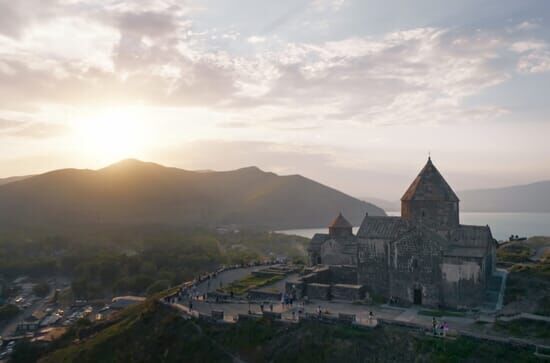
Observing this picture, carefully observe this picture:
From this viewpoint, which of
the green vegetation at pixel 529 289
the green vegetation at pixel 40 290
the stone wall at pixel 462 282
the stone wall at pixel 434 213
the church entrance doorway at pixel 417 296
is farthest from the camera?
the green vegetation at pixel 40 290

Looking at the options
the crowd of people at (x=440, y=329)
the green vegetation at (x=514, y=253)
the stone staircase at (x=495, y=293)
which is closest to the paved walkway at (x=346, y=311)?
the crowd of people at (x=440, y=329)

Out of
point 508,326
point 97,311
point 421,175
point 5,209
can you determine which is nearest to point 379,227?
point 421,175

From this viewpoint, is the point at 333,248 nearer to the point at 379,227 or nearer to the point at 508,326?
the point at 379,227

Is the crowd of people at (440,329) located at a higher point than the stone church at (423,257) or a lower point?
lower

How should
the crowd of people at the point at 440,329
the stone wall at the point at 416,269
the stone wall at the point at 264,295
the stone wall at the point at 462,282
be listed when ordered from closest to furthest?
the crowd of people at the point at 440,329
the stone wall at the point at 462,282
the stone wall at the point at 416,269
the stone wall at the point at 264,295

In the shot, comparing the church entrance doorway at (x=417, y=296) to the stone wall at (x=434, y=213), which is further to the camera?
the stone wall at (x=434, y=213)

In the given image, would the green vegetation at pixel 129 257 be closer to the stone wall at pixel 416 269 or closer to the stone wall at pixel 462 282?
the stone wall at pixel 416 269

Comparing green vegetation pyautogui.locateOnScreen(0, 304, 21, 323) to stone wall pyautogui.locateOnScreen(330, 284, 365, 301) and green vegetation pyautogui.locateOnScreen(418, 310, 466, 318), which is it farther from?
green vegetation pyautogui.locateOnScreen(418, 310, 466, 318)

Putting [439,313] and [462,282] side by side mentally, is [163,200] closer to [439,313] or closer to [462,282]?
[462,282]
